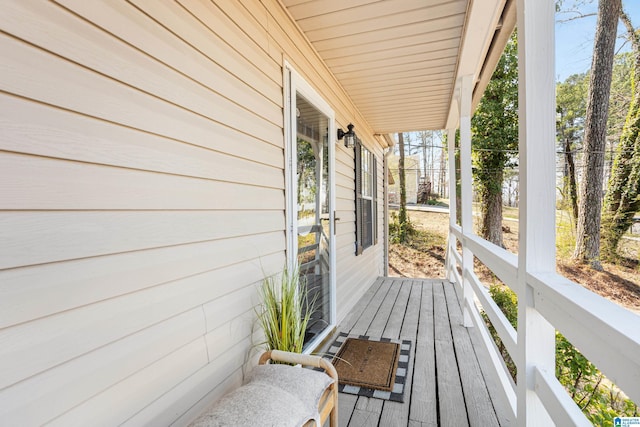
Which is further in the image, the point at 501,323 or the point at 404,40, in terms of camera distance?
the point at 404,40

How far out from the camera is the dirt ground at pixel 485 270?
1438mm

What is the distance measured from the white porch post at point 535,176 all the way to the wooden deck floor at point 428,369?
70cm

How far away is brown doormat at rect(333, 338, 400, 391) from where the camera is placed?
7.30ft

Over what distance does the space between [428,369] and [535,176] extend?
1.79m

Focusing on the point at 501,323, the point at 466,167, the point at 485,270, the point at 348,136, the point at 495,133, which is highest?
the point at 495,133

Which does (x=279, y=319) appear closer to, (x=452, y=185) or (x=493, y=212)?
(x=452, y=185)

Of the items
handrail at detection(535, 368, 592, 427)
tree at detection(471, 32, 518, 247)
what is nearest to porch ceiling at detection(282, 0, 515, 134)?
handrail at detection(535, 368, 592, 427)

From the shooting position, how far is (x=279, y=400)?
110 centimetres

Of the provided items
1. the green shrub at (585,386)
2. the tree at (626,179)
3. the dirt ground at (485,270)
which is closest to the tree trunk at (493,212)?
the dirt ground at (485,270)

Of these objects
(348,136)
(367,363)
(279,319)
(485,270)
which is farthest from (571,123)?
(485,270)

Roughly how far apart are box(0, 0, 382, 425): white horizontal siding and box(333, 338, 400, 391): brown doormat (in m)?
0.91

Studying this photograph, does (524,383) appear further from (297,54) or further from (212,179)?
(297,54)

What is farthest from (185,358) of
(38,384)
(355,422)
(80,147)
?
(355,422)

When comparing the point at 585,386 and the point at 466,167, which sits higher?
the point at 466,167
